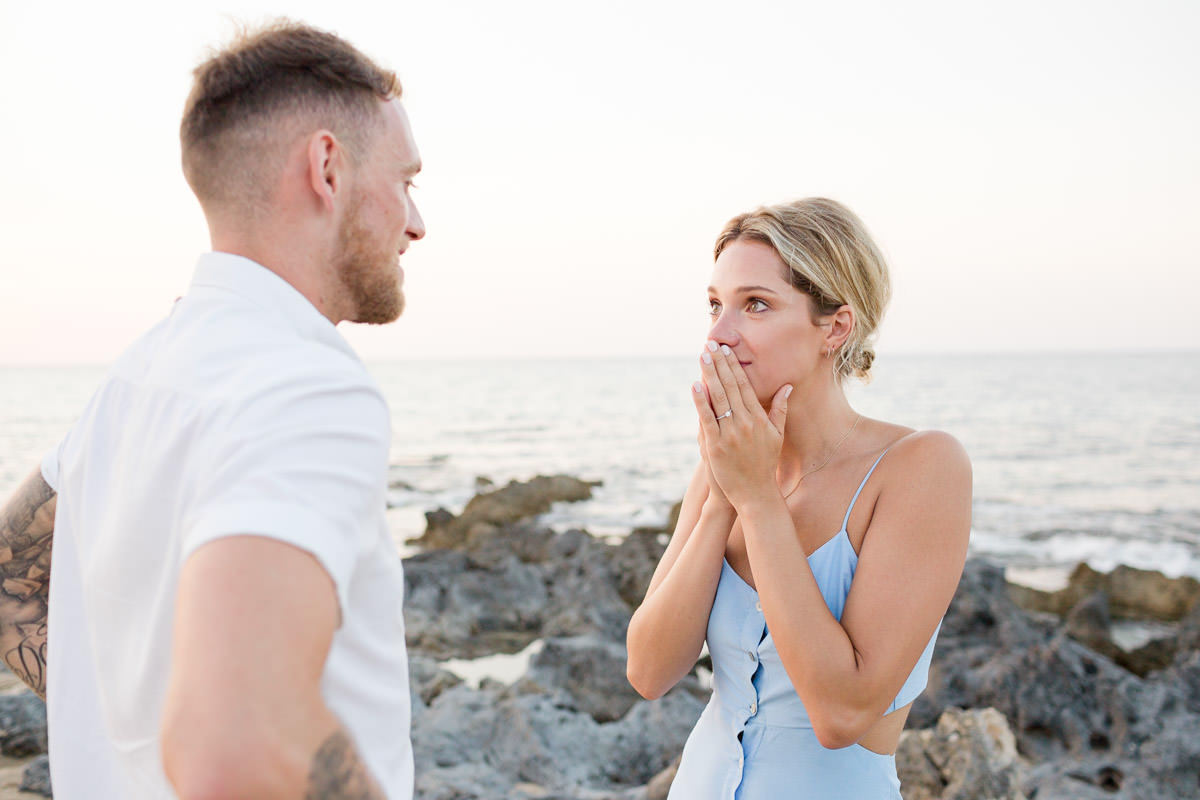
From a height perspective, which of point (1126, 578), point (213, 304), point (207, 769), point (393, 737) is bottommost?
point (1126, 578)

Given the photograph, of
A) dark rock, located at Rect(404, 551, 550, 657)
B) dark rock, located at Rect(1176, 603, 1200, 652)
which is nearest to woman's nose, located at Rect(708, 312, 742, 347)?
dark rock, located at Rect(404, 551, 550, 657)

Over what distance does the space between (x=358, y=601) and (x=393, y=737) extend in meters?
0.29

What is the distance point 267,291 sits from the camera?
58.5 inches

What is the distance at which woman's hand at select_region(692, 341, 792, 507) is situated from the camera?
2.63 meters

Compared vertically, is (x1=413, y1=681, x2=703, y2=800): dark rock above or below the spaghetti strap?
below

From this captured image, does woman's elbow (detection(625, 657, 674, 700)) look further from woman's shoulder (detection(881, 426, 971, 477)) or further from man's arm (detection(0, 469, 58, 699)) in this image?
man's arm (detection(0, 469, 58, 699))

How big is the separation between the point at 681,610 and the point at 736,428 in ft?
2.05

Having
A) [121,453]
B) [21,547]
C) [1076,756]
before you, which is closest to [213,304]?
[121,453]

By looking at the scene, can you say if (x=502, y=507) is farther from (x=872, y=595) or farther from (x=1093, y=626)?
(x=872, y=595)

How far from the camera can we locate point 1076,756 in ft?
19.1

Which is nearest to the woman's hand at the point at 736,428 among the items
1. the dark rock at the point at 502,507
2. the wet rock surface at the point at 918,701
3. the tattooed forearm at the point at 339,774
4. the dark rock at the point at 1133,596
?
the tattooed forearm at the point at 339,774

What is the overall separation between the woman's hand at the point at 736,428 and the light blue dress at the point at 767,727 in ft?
1.04

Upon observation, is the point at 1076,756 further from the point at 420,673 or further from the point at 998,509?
the point at 998,509

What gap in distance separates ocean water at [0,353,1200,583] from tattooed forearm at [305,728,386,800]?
310 cm
